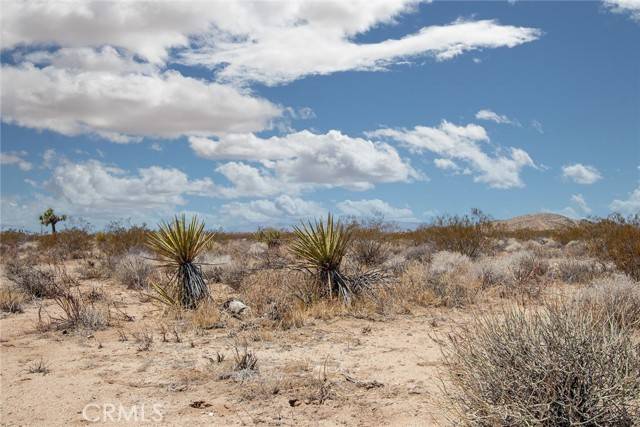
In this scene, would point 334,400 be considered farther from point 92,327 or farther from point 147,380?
point 92,327

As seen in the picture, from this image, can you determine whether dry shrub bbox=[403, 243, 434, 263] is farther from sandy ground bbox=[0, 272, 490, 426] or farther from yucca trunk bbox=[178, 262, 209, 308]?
yucca trunk bbox=[178, 262, 209, 308]

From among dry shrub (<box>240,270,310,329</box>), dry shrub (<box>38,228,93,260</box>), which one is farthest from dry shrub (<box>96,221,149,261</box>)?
dry shrub (<box>240,270,310,329</box>)

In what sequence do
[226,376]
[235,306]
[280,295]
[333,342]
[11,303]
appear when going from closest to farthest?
[226,376], [333,342], [235,306], [280,295], [11,303]

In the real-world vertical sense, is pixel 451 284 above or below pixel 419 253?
below

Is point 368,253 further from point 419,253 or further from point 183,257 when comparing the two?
point 183,257

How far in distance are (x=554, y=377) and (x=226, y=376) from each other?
13.3 ft

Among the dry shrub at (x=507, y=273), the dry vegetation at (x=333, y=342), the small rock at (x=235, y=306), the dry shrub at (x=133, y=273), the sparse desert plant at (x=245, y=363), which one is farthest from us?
the dry shrub at (x=133, y=273)

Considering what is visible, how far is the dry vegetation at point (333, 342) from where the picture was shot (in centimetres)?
392

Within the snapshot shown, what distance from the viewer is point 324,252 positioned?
36.4 ft

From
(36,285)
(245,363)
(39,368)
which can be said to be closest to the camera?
(245,363)

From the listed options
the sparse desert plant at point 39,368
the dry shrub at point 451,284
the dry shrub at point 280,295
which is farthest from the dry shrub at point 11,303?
the dry shrub at point 451,284

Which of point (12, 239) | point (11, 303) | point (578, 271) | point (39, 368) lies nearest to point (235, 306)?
point (39, 368)

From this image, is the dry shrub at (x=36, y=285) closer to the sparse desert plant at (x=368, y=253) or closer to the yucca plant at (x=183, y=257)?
the yucca plant at (x=183, y=257)

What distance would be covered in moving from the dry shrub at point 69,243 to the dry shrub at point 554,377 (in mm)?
21961
